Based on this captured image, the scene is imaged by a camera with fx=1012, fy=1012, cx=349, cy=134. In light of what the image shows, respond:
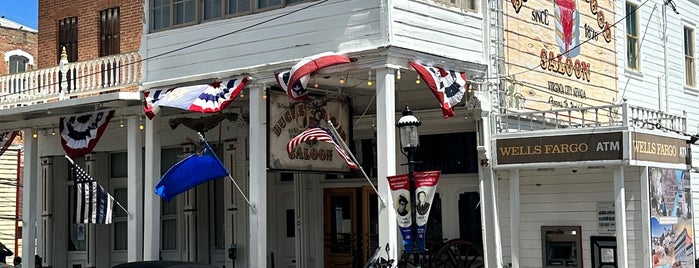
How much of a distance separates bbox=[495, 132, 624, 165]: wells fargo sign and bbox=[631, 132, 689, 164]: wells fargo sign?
375 millimetres

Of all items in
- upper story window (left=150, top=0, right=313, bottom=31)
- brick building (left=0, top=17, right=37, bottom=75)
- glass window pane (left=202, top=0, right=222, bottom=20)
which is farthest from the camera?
brick building (left=0, top=17, right=37, bottom=75)

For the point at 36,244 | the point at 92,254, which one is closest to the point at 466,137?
the point at 92,254

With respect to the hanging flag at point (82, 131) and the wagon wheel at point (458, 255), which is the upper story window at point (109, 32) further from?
the wagon wheel at point (458, 255)

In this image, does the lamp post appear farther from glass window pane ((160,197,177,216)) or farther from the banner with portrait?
glass window pane ((160,197,177,216))

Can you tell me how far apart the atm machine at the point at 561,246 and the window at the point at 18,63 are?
26.9 meters

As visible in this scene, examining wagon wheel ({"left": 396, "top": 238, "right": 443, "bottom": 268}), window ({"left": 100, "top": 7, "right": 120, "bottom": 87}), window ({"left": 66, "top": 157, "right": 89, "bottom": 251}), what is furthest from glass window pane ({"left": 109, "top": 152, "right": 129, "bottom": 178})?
wagon wheel ({"left": 396, "top": 238, "right": 443, "bottom": 268})

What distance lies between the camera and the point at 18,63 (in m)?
40.2

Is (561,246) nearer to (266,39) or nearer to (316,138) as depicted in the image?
(316,138)

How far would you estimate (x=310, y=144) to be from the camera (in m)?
20.2

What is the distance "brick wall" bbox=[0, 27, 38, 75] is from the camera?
129ft

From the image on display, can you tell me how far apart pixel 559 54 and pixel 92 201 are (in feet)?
35.2

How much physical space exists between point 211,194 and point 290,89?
8277 millimetres

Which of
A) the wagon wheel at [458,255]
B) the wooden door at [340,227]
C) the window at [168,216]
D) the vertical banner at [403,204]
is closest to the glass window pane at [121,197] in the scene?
the window at [168,216]

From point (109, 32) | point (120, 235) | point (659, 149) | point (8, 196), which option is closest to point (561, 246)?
point (659, 149)
